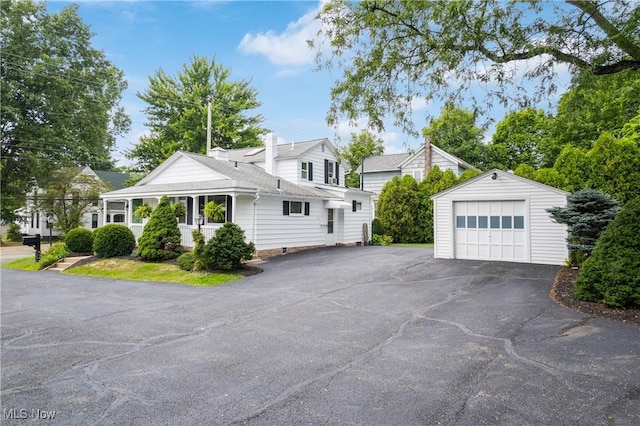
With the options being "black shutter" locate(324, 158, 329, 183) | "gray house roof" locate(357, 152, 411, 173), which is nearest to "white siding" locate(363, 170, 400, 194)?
"gray house roof" locate(357, 152, 411, 173)

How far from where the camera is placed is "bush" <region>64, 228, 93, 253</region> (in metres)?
16.6

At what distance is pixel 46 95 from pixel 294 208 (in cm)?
2041

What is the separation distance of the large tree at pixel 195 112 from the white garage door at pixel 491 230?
84.2 ft

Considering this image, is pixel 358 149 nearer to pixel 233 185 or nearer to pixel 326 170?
pixel 326 170

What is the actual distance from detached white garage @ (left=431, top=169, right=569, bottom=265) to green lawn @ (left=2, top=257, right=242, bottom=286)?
26.2 ft

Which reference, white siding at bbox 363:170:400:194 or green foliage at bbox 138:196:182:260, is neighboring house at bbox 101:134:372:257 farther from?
white siding at bbox 363:170:400:194

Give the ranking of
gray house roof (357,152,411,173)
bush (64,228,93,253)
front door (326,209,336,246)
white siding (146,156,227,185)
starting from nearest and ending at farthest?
bush (64,228,93,253) → white siding (146,156,227,185) → front door (326,209,336,246) → gray house roof (357,152,411,173)

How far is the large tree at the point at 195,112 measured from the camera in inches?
1332

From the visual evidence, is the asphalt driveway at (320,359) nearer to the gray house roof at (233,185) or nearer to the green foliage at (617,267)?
the green foliage at (617,267)

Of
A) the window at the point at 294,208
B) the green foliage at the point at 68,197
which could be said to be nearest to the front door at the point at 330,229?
the window at the point at 294,208

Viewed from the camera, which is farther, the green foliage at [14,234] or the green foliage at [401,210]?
the green foliage at [14,234]

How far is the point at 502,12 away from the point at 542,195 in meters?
7.30

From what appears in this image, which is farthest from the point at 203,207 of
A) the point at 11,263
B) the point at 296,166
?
the point at 11,263

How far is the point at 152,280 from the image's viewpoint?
12188 millimetres
